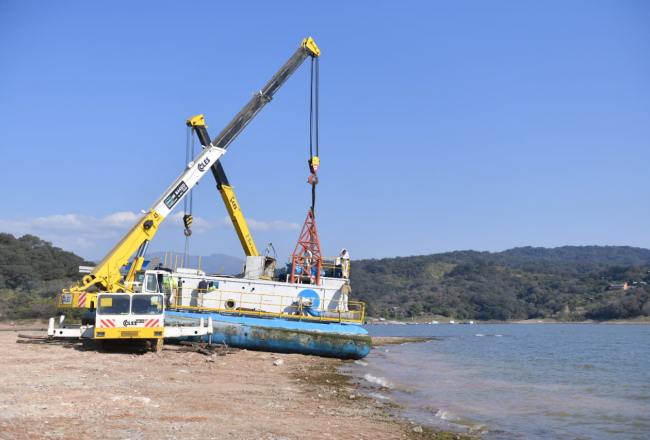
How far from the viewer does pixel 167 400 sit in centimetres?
1255

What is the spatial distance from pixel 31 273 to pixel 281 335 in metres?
48.8

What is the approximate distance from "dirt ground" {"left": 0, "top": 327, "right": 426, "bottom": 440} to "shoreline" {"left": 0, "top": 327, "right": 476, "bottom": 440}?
0.02 meters

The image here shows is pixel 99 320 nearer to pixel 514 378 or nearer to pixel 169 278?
pixel 169 278

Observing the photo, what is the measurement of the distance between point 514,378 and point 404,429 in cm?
1440

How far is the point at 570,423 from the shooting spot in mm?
15453

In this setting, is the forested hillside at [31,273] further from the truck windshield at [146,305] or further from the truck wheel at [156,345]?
the truck windshield at [146,305]

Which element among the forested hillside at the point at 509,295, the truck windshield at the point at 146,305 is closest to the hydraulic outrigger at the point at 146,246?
the truck windshield at the point at 146,305

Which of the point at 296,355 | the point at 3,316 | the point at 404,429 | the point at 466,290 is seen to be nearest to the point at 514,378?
the point at 296,355

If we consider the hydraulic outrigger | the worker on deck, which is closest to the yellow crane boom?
the hydraulic outrigger

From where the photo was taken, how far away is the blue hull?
85.7 ft

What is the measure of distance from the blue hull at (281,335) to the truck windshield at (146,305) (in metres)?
5.34

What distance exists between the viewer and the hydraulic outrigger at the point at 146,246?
66.2 ft

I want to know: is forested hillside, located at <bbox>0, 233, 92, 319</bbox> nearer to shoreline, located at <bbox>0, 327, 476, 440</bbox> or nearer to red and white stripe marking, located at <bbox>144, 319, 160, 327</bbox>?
red and white stripe marking, located at <bbox>144, 319, 160, 327</bbox>

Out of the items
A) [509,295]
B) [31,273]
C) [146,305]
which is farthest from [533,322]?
[146,305]
